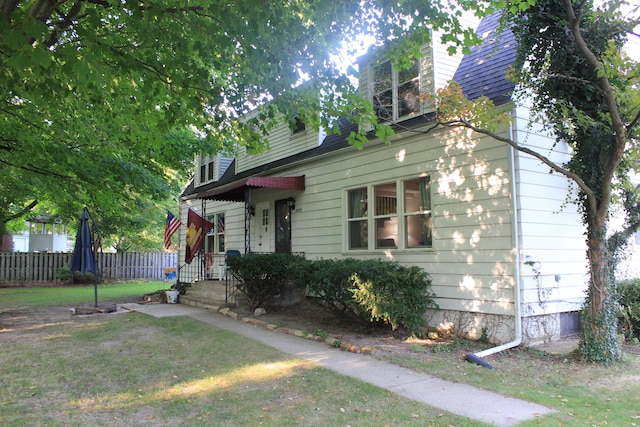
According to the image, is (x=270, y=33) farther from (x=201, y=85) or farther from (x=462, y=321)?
(x=462, y=321)

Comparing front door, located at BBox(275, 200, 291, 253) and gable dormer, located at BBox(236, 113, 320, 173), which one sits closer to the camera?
gable dormer, located at BBox(236, 113, 320, 173)

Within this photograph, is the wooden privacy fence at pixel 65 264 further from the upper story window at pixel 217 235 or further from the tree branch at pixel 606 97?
the tree branch at pixel 606 97

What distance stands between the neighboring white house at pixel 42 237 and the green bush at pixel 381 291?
29.8 m

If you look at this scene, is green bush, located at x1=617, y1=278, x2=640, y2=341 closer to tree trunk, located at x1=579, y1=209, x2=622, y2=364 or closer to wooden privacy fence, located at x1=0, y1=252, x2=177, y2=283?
tree trunk, located at x1=579, y1=209, x2=622, y2=364

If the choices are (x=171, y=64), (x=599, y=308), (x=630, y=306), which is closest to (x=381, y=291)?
(x=599, y=308)

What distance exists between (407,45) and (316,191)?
5.72m

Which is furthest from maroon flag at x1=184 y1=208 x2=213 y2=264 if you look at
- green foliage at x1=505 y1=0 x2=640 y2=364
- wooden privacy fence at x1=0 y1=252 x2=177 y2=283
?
wooden privacy fence at x1=0 y1=252 x2=177 y2=283

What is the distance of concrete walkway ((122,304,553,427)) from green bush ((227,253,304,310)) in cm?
173

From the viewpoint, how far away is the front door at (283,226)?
12305mm

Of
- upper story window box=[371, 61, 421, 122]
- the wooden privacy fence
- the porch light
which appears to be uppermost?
upper story window box=[371, 61, 421, 122]

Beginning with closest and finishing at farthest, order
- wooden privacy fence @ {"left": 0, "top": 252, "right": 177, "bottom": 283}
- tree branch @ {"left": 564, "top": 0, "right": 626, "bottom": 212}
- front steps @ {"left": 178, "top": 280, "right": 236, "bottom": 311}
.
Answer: tree branch @ {"left": 564, "top": 0, "right": 626, "bottom": 212}, front steps @ {"left": 178, "top": 280, "right": 236, "bottom": 311}, wooden privacy fence @ {"left": 0, "top": 252, "right": 177, "bottom": 283}

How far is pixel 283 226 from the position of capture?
12555 millimetres

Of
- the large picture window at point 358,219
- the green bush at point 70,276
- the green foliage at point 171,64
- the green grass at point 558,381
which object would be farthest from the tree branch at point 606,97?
the green bush at point 70,276

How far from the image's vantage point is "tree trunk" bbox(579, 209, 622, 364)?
19.7 ft
